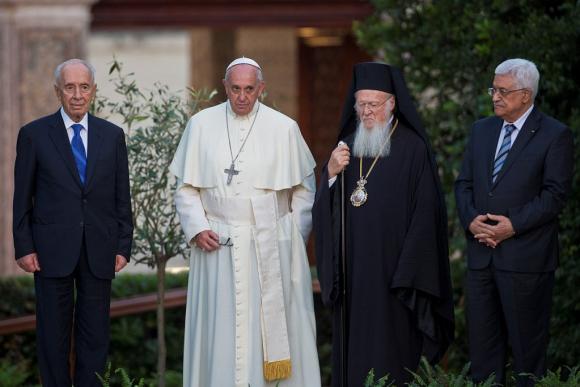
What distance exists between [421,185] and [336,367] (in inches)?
42.9

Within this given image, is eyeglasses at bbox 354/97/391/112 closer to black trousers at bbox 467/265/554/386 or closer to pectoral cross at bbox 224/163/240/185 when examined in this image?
pectoral cross at bbox 224/163/240/185

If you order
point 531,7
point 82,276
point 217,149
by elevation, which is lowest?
point 82,276

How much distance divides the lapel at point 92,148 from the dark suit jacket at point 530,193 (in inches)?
79.6

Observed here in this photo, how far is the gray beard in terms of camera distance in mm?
8484

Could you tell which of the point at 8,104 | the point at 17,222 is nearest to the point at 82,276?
the point at 17,222

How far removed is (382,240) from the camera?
846 centimetres

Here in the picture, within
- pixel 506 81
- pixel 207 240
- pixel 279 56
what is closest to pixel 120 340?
pixel 207 240

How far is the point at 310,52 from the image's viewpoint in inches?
687

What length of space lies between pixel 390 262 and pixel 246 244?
2.58 ft

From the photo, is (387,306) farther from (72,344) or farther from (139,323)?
(139,323)

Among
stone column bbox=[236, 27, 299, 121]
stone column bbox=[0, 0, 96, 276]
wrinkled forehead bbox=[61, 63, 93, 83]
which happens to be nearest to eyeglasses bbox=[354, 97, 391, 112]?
wrinkled forehead bbox=[61, 63, 93, 83]

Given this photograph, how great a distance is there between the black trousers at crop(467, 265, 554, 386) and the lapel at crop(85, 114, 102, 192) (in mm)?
2112

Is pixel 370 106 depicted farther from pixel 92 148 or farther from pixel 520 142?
pixel 92 148

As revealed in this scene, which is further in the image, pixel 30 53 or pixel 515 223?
pixel 30 53
